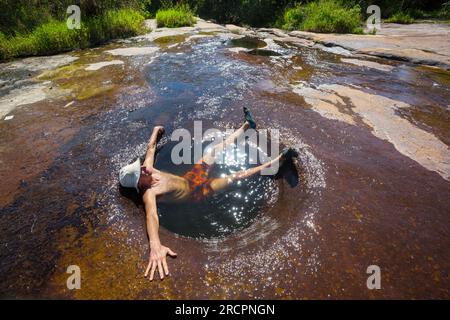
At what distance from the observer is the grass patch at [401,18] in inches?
433

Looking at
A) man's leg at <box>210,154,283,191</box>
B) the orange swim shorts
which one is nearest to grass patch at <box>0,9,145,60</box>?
the orange swim shorts

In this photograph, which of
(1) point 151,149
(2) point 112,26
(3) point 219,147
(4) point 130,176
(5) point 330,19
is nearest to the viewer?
(4) point 130,176

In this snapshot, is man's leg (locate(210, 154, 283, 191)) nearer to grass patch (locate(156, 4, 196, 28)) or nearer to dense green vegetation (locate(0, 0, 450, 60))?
dense green vegetation (locate(0, 0, 450, 60))

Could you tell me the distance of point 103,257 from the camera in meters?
2.29

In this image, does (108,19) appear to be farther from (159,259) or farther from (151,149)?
(159,259)

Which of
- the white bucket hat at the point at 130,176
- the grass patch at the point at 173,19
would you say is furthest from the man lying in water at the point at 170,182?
the grass patch at the point at 173,19

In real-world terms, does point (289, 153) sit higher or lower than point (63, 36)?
lower

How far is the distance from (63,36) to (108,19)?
194 centimetres

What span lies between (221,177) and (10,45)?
7.95 metres

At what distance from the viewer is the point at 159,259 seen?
2.21 m

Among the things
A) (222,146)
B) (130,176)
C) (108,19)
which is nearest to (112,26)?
(108,19)

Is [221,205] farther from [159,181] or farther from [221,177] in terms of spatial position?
[159,181]

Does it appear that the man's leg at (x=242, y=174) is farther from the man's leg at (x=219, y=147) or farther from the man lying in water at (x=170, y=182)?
the man's leg at (x=219, y=147)
